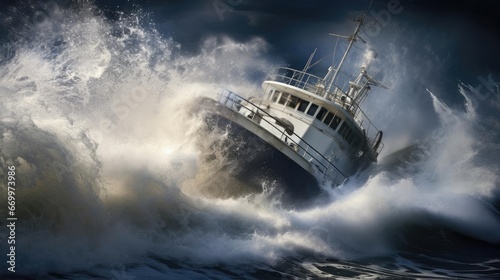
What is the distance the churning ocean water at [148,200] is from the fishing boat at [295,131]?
69 cm

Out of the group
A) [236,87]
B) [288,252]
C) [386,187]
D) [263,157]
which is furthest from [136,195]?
[236,87]

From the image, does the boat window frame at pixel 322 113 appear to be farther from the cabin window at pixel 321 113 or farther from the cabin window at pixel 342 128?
the cabin window at pixel 342 128

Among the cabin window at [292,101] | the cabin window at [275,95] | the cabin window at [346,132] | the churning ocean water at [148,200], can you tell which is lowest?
the churning ocean water at [148,200]

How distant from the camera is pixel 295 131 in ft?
50.2

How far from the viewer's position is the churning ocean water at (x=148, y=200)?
701 cm

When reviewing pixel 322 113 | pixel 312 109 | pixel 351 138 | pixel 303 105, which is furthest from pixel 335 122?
pixel 303 105

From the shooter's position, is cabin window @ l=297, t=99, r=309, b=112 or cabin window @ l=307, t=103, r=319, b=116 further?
cabin window @ l=297, t=99, r=309, b=112

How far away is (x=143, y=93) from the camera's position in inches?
579

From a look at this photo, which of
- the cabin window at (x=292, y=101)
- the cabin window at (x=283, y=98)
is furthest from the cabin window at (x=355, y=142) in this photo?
the cabin window at (x=283, y=98)

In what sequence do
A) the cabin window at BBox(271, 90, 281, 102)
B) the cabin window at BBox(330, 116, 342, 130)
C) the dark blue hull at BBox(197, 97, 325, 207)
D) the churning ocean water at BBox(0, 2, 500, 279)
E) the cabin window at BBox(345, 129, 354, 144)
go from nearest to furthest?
the churning ocean water at BBox(0, 2, 500, 279) → the dark blue hull at BBox(197, 97, 325, 207) → the cabin window at BBox(330, 116, 342, 130) → the cabin window at BBox(345, 129, 354, 144) → the cabin window at BBox(271, 90, 281, 102)

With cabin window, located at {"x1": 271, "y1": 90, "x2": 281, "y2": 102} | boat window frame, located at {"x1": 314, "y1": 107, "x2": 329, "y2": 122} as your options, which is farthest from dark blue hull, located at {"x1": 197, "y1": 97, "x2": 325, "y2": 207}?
cabin window, located at {"x1": 271, "y1": 90, "x2": 281, "y2": 102}

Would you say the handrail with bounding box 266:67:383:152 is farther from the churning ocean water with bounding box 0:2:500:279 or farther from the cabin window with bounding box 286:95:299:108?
the churning ocean water with bounding box 0:2:500:279

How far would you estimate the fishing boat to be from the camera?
12805 millimetres

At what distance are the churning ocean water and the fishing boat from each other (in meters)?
0.69
